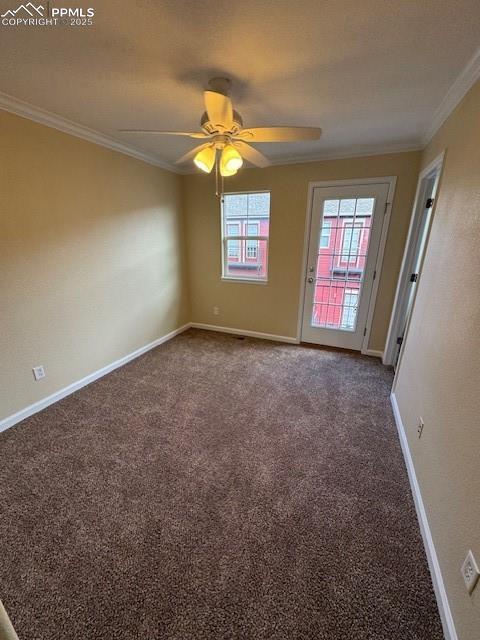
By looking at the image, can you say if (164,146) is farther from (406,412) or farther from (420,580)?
(420,580)

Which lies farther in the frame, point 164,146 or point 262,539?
point 164,146

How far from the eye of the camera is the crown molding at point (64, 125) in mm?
1817

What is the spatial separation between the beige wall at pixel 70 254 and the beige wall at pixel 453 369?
293 cm

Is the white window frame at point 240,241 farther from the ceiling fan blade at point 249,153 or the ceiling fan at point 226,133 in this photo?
the ceiling fan at point 226,133

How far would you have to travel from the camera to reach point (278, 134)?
1.65 metres

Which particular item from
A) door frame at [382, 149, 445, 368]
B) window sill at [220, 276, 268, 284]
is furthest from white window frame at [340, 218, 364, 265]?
window sill at [220, 276, 268, 284]

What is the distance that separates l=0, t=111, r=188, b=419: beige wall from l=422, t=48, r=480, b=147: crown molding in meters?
2.86

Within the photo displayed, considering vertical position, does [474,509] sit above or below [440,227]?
below

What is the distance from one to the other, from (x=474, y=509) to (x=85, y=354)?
3032 mm

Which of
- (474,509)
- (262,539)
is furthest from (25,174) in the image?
(474,509)

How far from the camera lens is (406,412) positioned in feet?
6.38

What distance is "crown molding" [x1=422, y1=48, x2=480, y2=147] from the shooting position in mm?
1398

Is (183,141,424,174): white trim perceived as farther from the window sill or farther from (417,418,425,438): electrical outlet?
(417,418,425,438): electrical outlet

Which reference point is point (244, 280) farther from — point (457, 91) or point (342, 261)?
point (457, 91)
